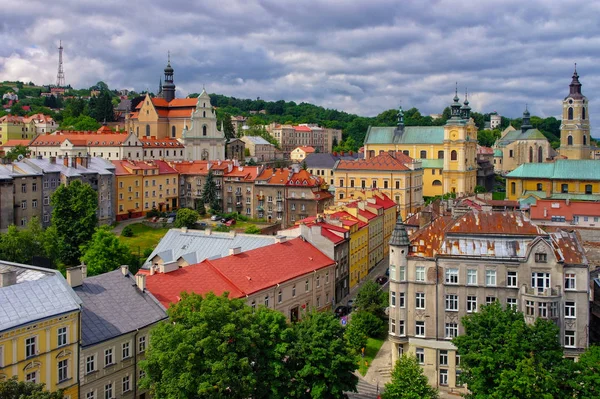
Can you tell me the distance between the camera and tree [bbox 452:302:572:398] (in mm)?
29609

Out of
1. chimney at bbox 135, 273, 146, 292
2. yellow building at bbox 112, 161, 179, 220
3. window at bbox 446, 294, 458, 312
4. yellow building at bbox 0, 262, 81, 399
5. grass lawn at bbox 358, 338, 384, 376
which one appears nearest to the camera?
yellow building at bbox 0, 262, 81, 399

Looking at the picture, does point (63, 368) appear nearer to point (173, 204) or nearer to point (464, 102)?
point (173, 204)

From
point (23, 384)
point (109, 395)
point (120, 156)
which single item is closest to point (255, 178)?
point (120, 156)

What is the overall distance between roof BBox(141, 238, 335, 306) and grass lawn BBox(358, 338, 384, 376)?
709cm

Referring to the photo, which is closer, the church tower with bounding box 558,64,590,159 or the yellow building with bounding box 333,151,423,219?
the yellow building with bounding box 333,151,423,219

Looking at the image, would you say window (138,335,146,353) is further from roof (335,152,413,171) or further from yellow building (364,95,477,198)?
yellow building (364,95,477,198)

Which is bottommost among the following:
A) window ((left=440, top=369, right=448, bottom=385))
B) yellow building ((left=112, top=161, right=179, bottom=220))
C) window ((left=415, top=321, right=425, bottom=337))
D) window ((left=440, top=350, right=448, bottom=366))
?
window ((left=440, top=369, right=448, bottom=385))

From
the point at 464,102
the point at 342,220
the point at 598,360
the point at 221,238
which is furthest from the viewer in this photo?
the point at 464,102

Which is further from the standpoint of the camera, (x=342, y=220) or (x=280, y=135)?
(x=280, y=135)

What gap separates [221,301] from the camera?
27703 mm

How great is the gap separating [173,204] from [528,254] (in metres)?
67.3

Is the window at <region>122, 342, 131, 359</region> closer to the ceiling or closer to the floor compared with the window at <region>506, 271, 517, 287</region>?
closer to the floor

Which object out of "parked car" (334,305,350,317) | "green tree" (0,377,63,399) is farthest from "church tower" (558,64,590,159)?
"green tree" (0,377,63,399)

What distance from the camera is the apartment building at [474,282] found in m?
36.2
